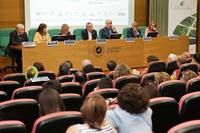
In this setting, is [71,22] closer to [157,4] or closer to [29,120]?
[157,4]

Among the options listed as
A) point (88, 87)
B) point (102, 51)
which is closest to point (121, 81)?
point (88, 87)

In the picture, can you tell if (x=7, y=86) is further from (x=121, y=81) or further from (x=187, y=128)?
(x=187, y=128)

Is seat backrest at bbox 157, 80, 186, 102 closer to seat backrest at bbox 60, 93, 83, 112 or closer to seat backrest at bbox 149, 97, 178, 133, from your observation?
seat backrest at bbox 149, 97, 178, 133

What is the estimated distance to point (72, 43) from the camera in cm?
626

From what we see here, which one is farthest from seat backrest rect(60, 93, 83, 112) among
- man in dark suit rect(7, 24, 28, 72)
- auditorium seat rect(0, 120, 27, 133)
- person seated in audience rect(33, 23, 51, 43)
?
man in dark suit rect(7, 24, 28, 72)

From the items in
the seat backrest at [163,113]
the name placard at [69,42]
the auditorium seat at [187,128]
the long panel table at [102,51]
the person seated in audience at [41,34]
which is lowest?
the seat backrest at [163,113]

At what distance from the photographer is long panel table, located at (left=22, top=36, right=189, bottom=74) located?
588 cm

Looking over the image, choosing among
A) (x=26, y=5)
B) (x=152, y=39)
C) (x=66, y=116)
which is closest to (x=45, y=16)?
(x=26, y=5)

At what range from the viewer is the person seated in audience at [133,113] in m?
1.84

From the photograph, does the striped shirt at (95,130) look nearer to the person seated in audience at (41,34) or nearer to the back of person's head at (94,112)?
the back of person's head at (94,112)

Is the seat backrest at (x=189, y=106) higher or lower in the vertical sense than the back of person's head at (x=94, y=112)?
lower

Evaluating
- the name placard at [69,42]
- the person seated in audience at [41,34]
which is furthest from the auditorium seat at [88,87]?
the person seated in audience at [41,34]

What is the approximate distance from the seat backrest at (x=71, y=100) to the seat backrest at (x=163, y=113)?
653 mm

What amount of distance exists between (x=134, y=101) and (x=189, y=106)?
615mm
